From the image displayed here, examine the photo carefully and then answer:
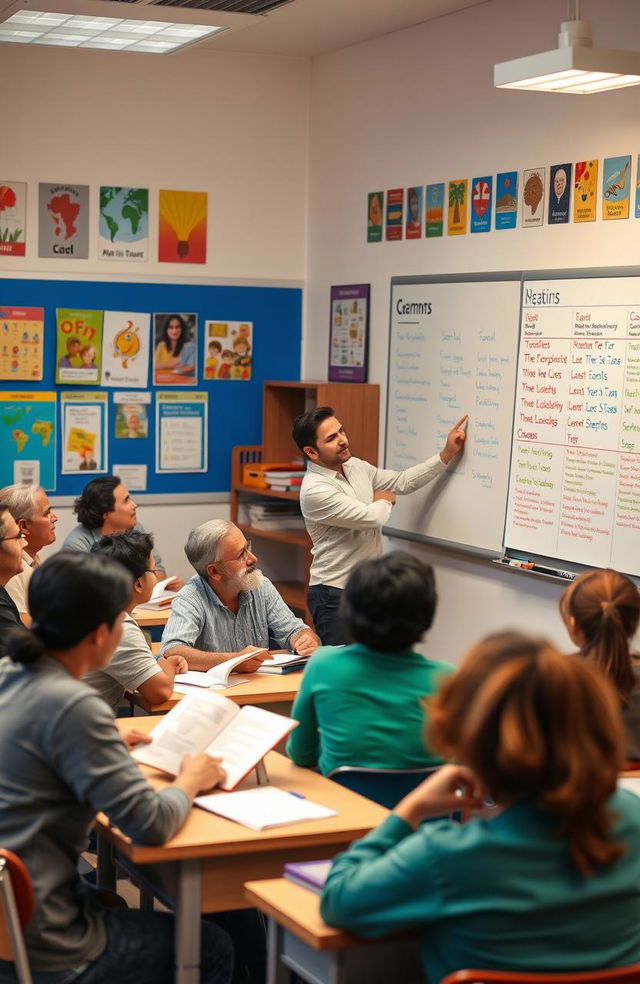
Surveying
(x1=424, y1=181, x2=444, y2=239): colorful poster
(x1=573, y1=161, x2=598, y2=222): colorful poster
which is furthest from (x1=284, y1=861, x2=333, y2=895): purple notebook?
(x1=424, y1=181, x2=444, y2=239): colorful poster

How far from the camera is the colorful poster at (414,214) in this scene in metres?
5.85

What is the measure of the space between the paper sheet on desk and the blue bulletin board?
13.0 ft

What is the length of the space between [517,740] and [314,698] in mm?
1103

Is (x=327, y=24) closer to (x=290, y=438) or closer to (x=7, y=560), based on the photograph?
(x=290, y=438)

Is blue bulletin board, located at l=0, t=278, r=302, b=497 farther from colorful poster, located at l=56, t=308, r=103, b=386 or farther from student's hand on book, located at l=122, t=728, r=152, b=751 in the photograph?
student's hand on book, located at l=122, t=728, r=152, b=751

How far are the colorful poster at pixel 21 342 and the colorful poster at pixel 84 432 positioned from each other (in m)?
0.23

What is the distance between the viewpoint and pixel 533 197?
5059 millimetres

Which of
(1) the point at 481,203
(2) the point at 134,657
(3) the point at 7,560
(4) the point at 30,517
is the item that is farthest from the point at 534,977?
(1) the point at 481,203

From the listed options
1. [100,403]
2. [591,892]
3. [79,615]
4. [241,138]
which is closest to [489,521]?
[100,403]

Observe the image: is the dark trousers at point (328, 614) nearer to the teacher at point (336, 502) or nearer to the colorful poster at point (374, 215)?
the teacher at point (336, 502)

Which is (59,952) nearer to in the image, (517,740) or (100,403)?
(517,740)

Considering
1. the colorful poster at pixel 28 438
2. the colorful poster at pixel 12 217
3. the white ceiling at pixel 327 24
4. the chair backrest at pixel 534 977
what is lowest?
the chair backrest at pixel 534 977

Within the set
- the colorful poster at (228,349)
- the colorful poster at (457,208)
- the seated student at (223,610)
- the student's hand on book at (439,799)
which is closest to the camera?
the student's hand on book at (439,799)

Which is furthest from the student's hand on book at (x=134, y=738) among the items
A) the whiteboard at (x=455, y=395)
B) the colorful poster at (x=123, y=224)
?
the colorful poster at (x=123, y=224)
